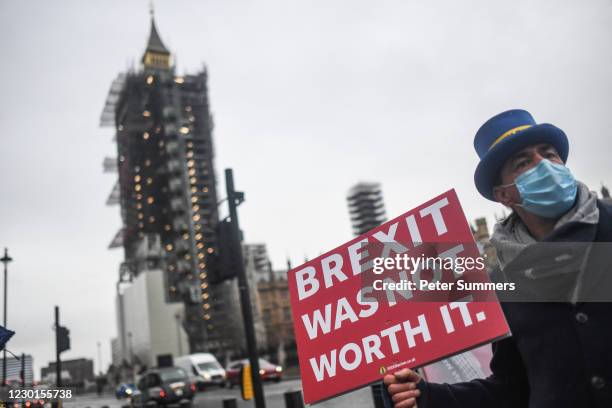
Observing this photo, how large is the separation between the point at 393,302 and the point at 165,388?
62.7ft

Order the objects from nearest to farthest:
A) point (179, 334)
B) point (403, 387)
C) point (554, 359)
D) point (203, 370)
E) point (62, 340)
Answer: point (554, 359) → point (403, 387) → point (62, 340) → point (203, 370) → point (179, 334)

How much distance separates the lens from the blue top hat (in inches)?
85.4

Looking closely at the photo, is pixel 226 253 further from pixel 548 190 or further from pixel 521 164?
pixel 548 190

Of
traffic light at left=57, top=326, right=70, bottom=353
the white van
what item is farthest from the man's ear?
the white van

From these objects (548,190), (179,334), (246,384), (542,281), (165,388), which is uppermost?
(179,334)

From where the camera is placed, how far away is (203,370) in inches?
1156

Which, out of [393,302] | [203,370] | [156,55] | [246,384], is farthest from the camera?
[156,55]

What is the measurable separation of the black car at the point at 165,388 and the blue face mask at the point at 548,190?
62.0 feet

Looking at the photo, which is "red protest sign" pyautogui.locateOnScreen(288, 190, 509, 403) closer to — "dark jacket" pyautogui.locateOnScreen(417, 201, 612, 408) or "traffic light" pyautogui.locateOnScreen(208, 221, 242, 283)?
"dark jacket" pyautogui.locateOnScreen(417, 201, 612, 408)

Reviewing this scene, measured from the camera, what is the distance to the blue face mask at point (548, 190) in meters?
1.99

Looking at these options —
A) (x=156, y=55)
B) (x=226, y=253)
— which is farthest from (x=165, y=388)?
(x=156, y=55)

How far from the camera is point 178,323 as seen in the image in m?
65.8

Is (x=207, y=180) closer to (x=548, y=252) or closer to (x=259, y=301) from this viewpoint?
(x=259, y=301)

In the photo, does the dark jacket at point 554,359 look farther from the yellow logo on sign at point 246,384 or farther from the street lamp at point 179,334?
the street lamp at point 179,334
